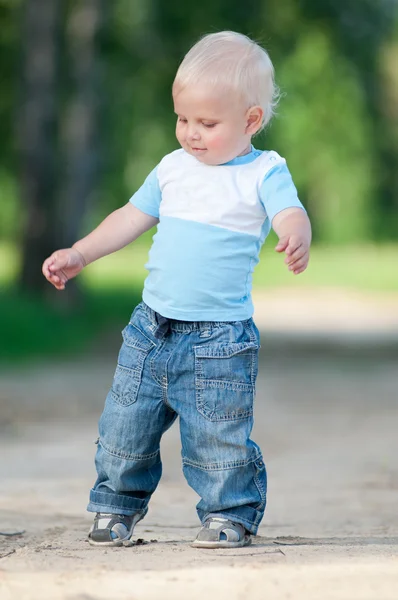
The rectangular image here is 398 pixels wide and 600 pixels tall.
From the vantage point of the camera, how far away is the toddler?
387cm

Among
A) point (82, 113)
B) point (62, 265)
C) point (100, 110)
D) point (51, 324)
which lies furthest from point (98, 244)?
point (100, 110)

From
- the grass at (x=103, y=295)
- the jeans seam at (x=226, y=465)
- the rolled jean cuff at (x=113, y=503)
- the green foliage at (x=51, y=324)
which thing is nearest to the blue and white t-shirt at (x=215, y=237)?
the jeans seam at (x=226, y=465)

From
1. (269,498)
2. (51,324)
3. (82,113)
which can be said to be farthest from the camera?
(82,113)

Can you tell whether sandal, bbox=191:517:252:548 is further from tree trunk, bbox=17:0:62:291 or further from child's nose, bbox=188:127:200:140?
tree trunk, bbox=17:0:62:291

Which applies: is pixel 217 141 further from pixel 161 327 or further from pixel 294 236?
pixel 161 327

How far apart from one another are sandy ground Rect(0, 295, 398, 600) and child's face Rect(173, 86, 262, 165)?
1270 millimetres

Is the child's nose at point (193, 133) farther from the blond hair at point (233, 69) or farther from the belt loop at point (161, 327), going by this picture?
the belt loop at point (161, 327)

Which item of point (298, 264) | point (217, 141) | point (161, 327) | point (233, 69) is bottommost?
point (161, 327)

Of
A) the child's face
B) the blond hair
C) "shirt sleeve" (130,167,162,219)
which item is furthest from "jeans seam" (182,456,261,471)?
the blond hair

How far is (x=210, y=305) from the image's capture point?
3.89 metres

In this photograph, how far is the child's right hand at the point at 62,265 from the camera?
13.3 feet

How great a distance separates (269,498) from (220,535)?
1.58m

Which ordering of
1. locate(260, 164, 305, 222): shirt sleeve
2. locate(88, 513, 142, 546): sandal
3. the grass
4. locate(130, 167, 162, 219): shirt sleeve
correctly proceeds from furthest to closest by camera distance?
the grass < locate(130, 167, 162, 219): shirt sleeve < locate(88, 513, 142, 546): sandal < locate(260, 164, 305, 222): shirt sleeve

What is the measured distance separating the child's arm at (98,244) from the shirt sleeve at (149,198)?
2cm
